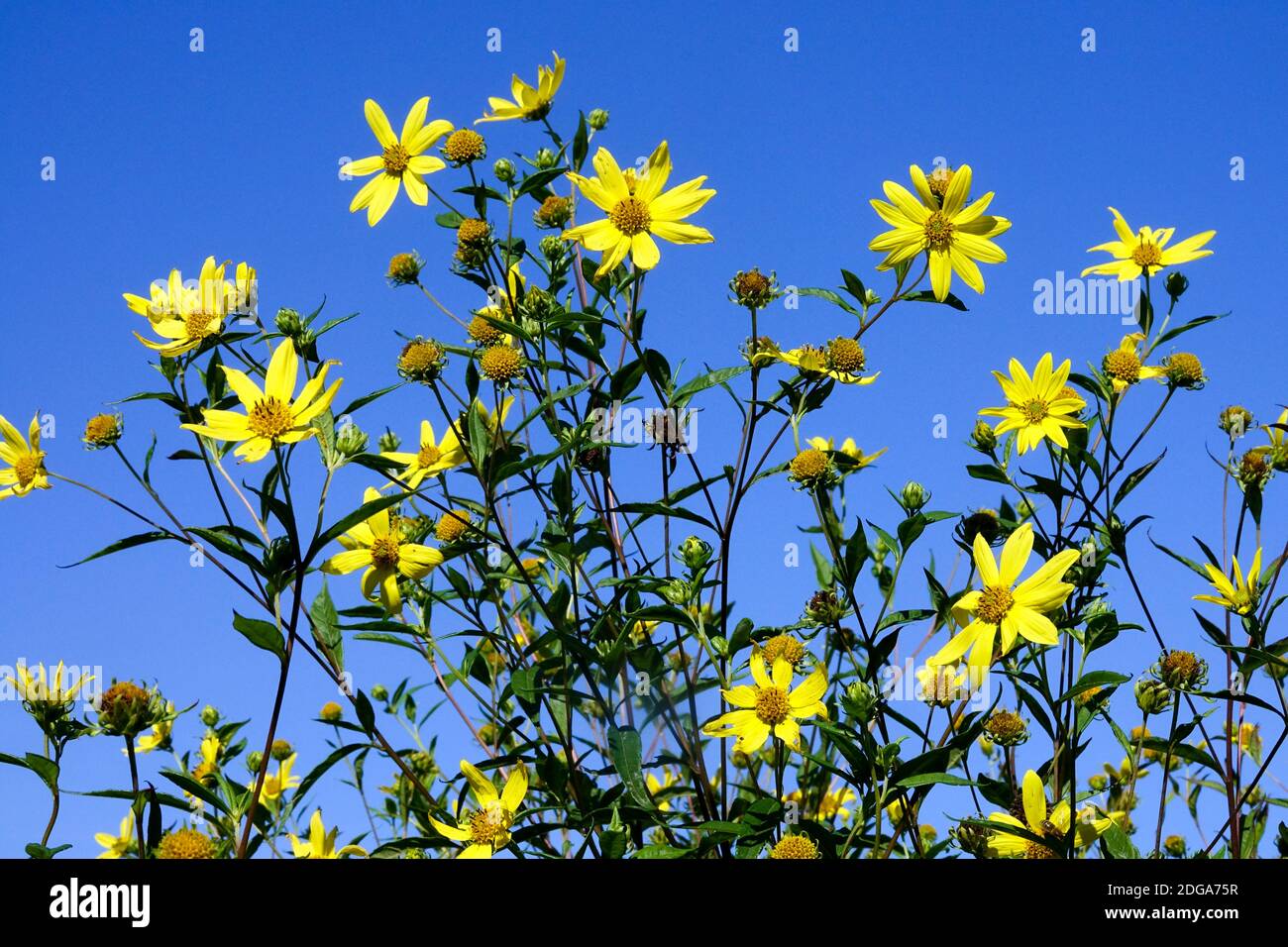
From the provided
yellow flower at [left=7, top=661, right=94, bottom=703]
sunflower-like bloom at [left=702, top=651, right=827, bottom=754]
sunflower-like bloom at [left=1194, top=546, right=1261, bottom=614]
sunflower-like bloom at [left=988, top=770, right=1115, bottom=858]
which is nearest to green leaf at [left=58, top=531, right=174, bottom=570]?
yellow flower at [left=7, top=661, right=94, bottom=703]

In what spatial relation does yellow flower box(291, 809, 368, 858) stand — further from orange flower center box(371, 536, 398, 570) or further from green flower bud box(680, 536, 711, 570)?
green flower bud box(680, 536, 711, 570)

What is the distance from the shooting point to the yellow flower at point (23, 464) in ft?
6.12

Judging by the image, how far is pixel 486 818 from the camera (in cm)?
175

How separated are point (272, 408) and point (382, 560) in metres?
0.44

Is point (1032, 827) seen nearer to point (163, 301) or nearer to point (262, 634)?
point (262, 634)

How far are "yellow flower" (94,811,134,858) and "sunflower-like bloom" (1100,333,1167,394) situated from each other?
2125 mm

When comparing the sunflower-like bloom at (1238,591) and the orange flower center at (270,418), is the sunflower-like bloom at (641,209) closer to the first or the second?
the orange flower center at (270,418)

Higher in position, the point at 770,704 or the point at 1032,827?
the point at 770,704

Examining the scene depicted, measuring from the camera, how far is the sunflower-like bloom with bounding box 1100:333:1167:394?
213cm

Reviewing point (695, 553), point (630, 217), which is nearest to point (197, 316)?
point (630, 217)

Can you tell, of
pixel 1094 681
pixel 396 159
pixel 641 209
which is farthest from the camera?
pixel 396 159

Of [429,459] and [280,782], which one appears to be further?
[280,782]

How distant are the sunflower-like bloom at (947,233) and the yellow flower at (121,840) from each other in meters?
1.88
